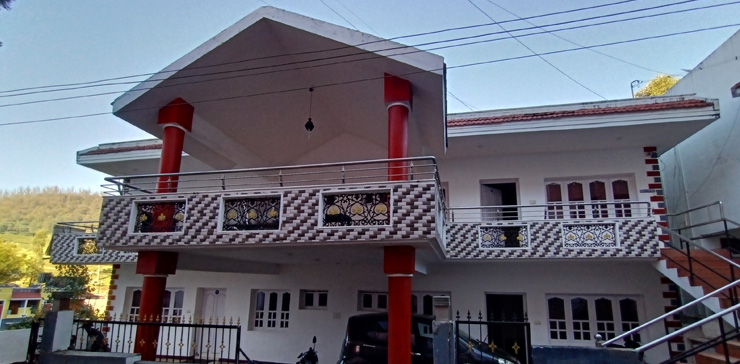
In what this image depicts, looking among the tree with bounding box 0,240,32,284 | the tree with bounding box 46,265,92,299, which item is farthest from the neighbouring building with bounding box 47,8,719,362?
the tree with bounding box 0,240,32,284

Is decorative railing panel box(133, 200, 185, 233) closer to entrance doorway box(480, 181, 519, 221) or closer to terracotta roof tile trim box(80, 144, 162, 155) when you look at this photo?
terracotta roof tile trim box(80, 144, 162, 155)

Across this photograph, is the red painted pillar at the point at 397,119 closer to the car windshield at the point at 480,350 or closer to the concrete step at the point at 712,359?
the car windshield at the point at 480,350

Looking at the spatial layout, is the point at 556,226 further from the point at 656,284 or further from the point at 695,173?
the point at 695,173

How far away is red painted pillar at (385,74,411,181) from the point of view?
7035 mm

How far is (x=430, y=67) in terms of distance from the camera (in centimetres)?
693

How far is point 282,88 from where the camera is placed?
30.3 feet

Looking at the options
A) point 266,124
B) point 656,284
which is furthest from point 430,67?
point 656,284

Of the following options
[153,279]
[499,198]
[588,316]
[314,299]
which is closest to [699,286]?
[588,316]

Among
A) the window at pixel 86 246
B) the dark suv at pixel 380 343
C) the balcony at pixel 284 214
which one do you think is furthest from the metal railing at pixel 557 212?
the window at pixel 86 246

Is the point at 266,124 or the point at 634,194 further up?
the point at 266,124

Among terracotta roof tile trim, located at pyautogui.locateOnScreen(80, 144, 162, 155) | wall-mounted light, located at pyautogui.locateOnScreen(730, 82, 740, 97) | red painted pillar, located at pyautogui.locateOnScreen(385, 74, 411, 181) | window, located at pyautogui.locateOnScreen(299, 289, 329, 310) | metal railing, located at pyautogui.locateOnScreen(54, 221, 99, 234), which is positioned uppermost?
wall-mounted light, located at pyautogui.locateOnScreen(730, 82, 740, 97)

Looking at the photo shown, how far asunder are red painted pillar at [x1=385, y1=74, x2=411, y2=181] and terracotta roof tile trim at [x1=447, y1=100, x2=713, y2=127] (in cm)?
355

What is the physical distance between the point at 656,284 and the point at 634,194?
2.19 metres

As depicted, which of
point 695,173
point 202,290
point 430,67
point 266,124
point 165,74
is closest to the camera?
point 430,67
